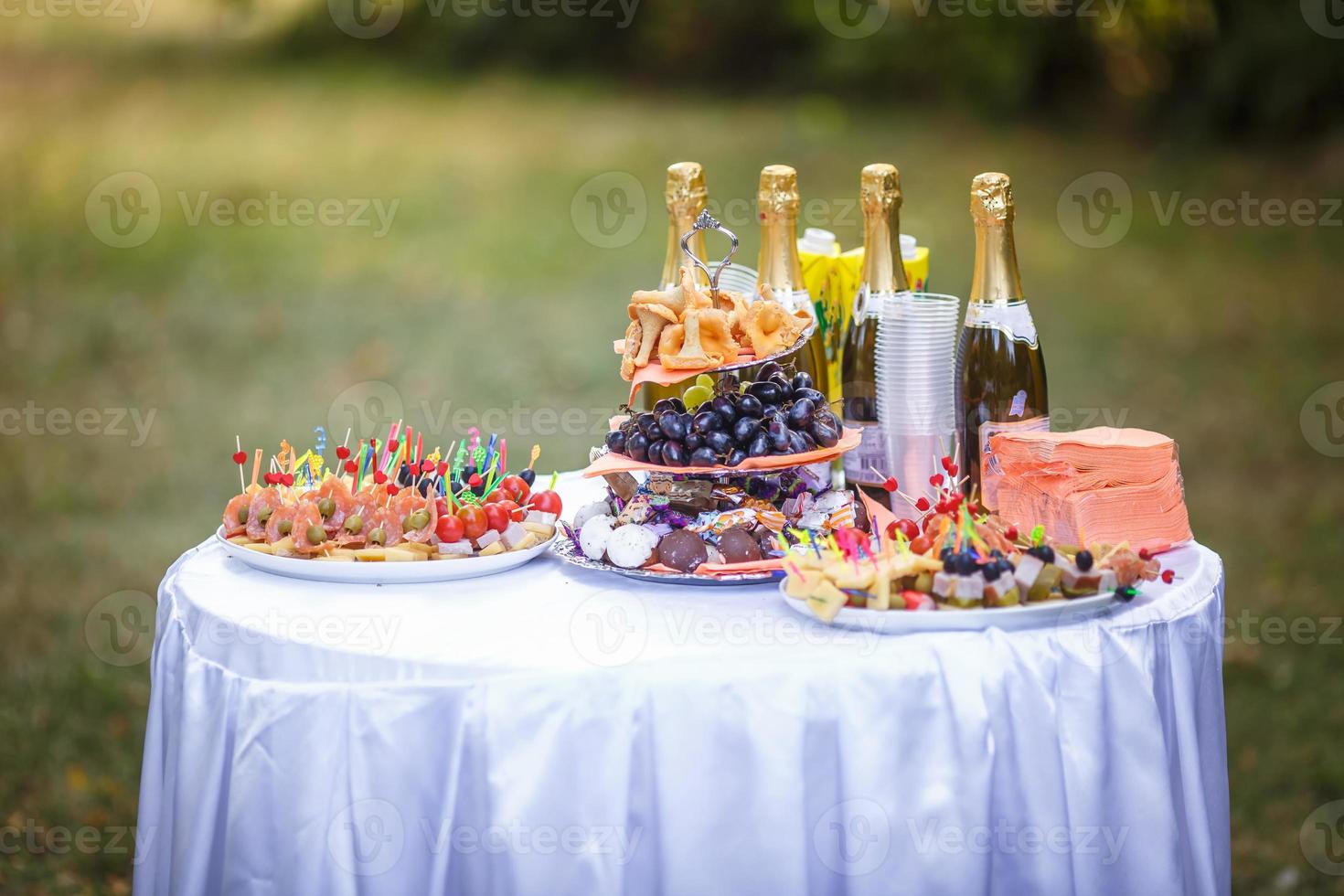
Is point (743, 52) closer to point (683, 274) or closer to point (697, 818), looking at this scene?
point (683, 274)

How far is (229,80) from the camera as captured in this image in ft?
32.9

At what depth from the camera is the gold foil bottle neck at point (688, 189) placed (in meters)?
2.32

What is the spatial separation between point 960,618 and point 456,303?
21.7 feet

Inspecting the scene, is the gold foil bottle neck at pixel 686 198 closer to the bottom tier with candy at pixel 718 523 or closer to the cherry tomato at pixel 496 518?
the bottom tier with candy at pixel 718 523

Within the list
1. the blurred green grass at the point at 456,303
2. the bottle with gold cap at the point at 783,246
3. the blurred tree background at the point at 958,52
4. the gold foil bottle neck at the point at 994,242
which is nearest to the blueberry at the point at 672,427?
the bottle with gold cap at the point at 783,246

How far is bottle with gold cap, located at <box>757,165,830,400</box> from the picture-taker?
232 cm

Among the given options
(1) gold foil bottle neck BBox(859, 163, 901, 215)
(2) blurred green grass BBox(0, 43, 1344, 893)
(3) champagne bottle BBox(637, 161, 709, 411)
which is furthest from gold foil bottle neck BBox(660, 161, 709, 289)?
(2) blurred green grass BBox(0, 43, 1344, 893)

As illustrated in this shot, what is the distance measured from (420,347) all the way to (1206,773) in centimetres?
613

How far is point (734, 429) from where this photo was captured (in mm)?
1911

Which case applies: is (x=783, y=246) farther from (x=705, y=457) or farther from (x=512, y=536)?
(x=512, y=536)

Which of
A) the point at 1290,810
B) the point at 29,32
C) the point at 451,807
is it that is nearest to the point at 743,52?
the point at 29,32

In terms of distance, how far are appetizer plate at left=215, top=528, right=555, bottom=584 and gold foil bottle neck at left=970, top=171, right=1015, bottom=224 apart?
3.03ft

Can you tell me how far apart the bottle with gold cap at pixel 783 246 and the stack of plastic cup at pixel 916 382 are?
0.16m

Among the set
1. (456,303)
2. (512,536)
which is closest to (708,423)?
(512,536)
